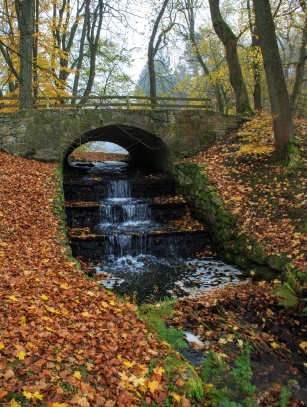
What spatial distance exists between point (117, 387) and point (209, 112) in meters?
13.4

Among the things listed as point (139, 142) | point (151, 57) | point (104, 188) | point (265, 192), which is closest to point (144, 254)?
point (265, 192)

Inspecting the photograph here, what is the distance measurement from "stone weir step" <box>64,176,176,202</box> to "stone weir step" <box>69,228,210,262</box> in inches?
109

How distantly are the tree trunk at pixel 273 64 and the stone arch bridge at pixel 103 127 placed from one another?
4803mm

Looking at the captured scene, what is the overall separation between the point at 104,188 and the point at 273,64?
289 inches

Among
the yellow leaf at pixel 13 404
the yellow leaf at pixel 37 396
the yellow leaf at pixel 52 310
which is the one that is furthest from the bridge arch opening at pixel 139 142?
the yellow leaf at pixel 13 404

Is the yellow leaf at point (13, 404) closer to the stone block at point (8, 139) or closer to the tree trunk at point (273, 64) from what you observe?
the tree trunk at point (273, 64)

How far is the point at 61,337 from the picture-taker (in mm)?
3914

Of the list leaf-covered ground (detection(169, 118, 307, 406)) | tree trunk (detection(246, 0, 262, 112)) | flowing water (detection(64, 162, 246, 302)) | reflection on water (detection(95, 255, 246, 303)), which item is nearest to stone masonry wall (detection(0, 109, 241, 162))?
flowing water (detection(64, 162, 246, 302))

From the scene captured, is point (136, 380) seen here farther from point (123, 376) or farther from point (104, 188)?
point (104, 188)

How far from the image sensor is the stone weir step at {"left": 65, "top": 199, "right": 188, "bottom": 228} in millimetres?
11461

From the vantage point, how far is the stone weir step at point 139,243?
9.88 meters

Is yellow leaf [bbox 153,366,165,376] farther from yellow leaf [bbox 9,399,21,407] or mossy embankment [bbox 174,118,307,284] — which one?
mossy embankment [bbox 174,118,307,284]

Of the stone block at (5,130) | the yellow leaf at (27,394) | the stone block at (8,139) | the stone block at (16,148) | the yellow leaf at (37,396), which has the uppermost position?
the stone block at (5,130)

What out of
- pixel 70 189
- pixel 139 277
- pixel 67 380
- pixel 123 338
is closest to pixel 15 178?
pixel 70 189
